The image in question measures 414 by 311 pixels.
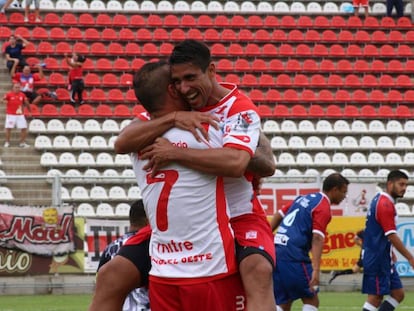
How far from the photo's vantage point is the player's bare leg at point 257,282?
19.9ft

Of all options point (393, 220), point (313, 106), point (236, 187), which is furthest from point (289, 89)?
point (236, 187)

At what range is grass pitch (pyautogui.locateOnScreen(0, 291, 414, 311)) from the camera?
15336mm

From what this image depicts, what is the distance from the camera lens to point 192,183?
5.97 meters

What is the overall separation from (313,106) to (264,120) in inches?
57.1

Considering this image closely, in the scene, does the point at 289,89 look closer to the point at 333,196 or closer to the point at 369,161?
the point at 369,161

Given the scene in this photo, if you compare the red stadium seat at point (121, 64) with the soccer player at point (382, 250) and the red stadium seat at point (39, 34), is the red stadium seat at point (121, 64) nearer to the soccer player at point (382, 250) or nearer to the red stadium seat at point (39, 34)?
the red stadium seat at point (39, 34)

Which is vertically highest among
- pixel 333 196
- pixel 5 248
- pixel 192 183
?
pixel 192 183

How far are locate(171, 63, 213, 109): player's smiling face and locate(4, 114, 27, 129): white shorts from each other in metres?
18.8

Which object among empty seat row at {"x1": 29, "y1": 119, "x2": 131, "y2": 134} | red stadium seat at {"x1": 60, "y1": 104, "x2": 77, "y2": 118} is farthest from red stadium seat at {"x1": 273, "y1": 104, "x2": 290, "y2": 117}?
red stadium seat at {"x1": 60, "y1": 104, "x2": 77, "y2": 118}

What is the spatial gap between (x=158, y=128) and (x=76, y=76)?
19.9 meters

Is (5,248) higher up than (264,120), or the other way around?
(264,120)

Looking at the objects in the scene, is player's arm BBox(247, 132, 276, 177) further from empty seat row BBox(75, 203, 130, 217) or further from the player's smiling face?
empty seat row BBox(75, 203, 130, 217)

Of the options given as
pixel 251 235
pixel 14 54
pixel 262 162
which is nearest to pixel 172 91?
pixel 262 162

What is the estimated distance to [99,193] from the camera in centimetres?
2073
